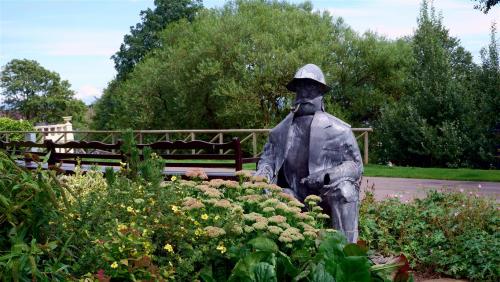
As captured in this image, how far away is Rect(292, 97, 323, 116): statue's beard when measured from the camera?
17.2 ft

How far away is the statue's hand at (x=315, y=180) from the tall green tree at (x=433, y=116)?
16497 mm

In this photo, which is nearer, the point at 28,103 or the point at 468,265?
the point at 468,265

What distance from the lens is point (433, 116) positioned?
22.0 metres

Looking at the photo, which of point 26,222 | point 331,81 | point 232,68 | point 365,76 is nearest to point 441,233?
point 26,222

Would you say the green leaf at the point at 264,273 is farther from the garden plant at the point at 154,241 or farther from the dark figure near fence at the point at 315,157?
the dark figure near fence at the point at 315,157

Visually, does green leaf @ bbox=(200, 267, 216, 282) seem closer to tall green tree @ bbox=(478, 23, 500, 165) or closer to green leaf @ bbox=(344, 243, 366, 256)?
green leaf @ bbox=(344, 243, 366, 256)

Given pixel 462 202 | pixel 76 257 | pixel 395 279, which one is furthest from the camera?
pixel 462 202

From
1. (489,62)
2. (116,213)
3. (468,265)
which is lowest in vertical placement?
(468,265)

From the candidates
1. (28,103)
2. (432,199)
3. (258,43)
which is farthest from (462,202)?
(28,103)

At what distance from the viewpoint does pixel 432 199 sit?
872 centimetres

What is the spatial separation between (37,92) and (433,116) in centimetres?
4717

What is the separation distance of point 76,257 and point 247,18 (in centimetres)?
2718

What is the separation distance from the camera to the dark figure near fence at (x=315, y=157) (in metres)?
4.85

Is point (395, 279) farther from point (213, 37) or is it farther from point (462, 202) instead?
point (213, 37)
